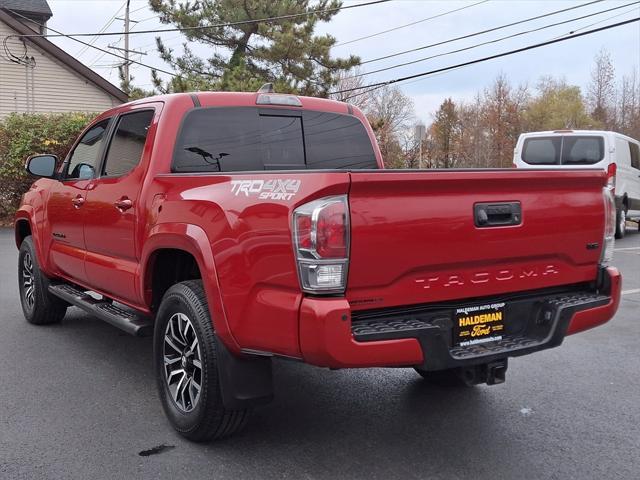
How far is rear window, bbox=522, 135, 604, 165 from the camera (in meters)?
13.2

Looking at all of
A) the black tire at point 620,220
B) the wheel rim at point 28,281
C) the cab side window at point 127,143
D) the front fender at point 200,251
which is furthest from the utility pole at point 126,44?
the front fender at point 200,251

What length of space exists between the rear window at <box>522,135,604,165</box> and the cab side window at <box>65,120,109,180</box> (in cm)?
1070

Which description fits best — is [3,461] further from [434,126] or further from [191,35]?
[434,126]

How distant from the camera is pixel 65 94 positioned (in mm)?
23844

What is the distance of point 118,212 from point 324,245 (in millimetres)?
2144

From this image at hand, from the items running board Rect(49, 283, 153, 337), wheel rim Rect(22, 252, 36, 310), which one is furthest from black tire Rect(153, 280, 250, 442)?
wheel rim Rect(22, 252, 36, 310)

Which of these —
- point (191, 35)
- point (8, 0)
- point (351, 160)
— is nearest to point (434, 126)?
point (191, 35)

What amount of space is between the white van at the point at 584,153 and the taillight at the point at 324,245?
11.6 meters

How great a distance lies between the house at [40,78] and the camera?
22578mm

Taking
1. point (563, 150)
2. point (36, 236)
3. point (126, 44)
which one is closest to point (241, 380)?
point (36, 236)

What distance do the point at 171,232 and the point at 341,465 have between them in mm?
1559

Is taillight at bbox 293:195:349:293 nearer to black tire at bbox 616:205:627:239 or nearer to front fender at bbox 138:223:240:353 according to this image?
front fender at bbox 138:223:240:353

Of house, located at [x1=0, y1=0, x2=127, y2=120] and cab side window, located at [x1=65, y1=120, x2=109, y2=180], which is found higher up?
house, located at [x1=0, y1=0, x2=127, y2=120]

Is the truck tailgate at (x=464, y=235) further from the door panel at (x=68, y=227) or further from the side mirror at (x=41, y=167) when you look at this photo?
the side mirror at (x=41, y=167)
